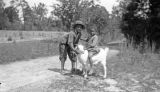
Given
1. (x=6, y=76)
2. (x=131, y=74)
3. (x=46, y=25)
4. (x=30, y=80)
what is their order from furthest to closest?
(x=46, y=25), (x=131, y=74), (x=6, y=76), (x=30, y=80)

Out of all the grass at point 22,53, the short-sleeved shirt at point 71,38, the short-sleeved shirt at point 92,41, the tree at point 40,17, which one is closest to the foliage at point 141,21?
the grass at point 22,53

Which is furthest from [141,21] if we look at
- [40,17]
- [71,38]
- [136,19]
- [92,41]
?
[40,17]

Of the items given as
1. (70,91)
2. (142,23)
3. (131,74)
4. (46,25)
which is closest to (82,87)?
(70,91)

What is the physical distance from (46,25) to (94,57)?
49.9m

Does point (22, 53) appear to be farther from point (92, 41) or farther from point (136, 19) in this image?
point (136, 19)

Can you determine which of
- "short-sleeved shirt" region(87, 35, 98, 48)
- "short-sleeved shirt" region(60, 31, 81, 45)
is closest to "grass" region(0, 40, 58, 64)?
"short-sleeved shirt" region(60, 31, 81, 45)

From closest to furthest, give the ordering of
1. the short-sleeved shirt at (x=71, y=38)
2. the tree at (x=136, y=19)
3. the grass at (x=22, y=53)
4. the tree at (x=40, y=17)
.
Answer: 1. the short-sleeved shirt at (x=71, y=38)
2. the grass at (x=22, y=53)
3. the tree at (x=136, y=19)
4. the tree at (x=40, y=17)

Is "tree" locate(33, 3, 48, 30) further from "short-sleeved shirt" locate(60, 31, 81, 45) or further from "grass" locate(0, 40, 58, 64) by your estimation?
"short-sleeved shirt" locate(60, 31, 81, 45)

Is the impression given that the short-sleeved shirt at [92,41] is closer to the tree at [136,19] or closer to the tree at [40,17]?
the tree at [136,19]

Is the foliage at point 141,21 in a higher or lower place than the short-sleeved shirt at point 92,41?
higher

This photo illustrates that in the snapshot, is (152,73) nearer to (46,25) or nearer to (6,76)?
(6,76)

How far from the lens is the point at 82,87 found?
404cm

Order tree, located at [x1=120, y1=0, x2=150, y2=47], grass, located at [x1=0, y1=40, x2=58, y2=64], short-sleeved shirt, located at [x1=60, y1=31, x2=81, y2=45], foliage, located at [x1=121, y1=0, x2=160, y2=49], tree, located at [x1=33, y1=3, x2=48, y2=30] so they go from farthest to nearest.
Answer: tree, located at [x1=33, y1=3, x2=48, y2=30], tree, located at [x1=120, y1=0, x2=150, y2=47], foliage, located at [x1=121, y1=0, x2=160, y2=49], grass, located at [x1=0, y1=40, x2=58, y2=64], short-sleeved shirt, located at [x1=60, y1=31, x2=81, y2=45]

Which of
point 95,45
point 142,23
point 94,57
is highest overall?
point 142,23
